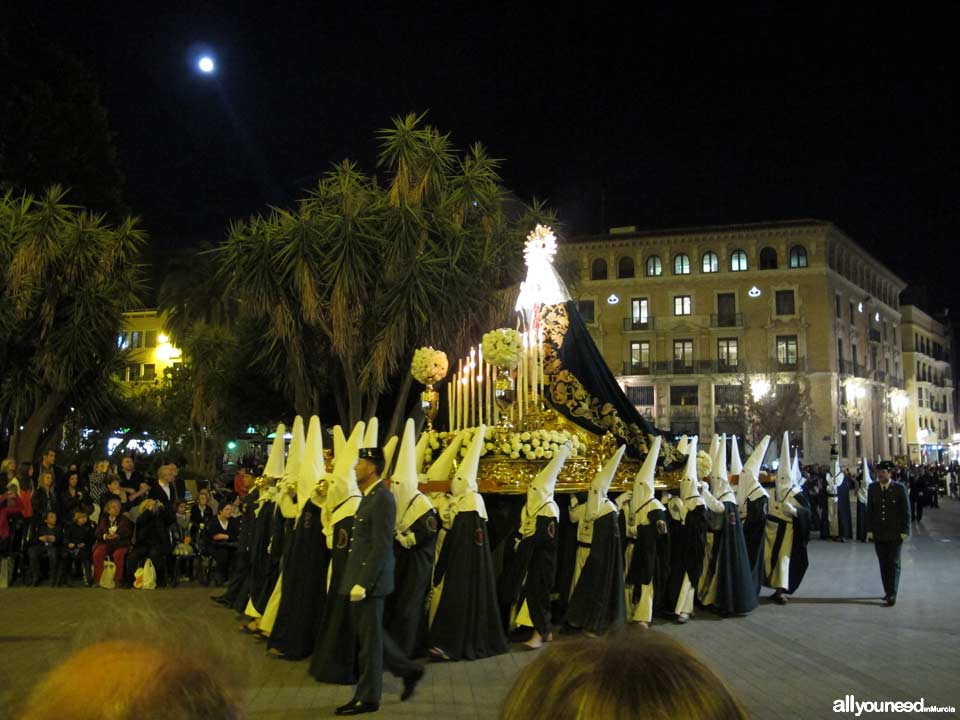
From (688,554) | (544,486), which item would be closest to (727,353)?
(688,554)

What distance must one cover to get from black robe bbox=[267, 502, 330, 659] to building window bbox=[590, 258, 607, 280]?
5043 cm

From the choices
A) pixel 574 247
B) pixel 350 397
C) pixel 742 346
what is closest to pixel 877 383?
pixel 742 346

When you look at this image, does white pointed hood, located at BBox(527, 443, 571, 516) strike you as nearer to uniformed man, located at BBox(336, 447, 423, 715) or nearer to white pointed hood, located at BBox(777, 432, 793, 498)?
uniformed man, located at BBox(336, 447, 423, 715)

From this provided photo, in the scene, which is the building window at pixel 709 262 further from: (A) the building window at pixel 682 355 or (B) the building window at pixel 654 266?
(A) the building window at pixel 682 355

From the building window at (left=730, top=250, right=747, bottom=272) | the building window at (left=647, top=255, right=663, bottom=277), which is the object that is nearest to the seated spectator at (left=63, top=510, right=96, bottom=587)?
the building window at (left=647, top=255, right=663, bottom=277)

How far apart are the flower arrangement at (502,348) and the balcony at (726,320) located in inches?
1839

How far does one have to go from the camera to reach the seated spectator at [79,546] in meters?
13.5

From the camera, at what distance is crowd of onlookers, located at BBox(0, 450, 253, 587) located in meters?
13.3

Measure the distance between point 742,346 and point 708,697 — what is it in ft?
185

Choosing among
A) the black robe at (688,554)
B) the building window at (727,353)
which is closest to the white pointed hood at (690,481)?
the black robe at (688,554)

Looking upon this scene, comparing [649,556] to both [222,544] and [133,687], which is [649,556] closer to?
[222,544]

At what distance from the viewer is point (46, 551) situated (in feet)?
43.9

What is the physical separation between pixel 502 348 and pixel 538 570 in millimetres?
2946

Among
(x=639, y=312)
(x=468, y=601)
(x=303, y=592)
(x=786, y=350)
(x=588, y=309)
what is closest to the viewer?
(x=303, y=592)
